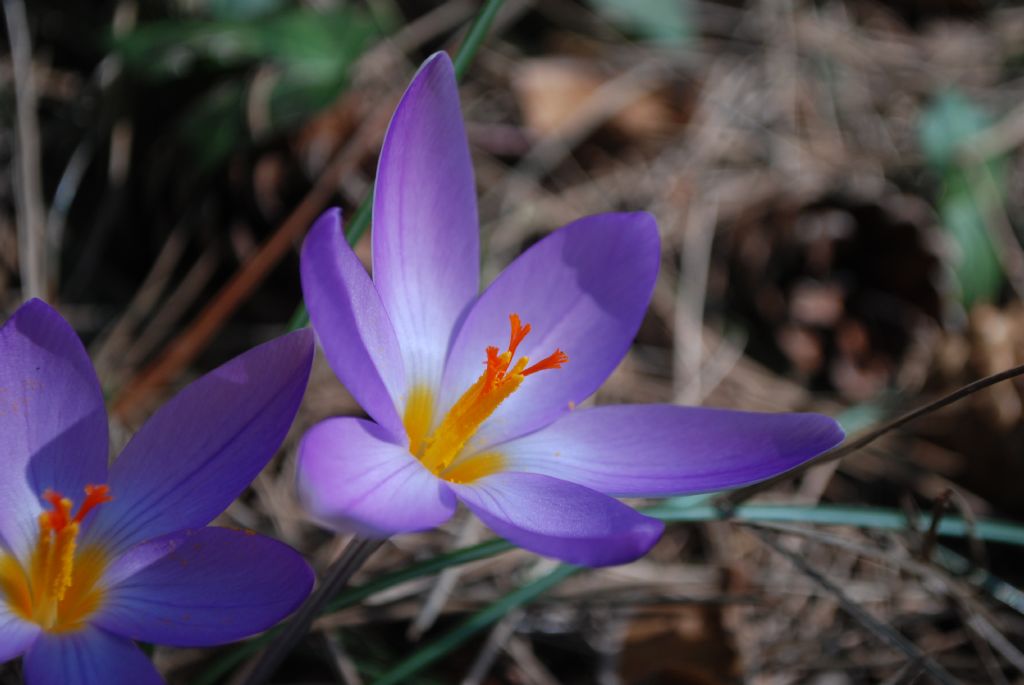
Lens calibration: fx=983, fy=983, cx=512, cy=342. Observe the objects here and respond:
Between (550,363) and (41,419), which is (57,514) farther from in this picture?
(550,363)

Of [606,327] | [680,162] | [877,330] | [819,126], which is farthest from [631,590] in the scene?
[819,126]

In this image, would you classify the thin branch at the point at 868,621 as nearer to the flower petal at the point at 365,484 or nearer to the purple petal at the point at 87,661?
the flower petal at the point at 365,484

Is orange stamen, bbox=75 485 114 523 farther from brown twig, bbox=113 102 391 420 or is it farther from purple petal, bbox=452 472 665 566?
brown twig, bbox=113 102 391 420

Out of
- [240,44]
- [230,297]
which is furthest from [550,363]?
[240,44]

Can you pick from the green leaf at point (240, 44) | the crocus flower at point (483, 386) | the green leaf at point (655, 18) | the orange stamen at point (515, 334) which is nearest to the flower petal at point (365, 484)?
the crocus flower at point (483, 386)

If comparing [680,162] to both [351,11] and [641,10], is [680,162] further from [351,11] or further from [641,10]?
[351,11]
